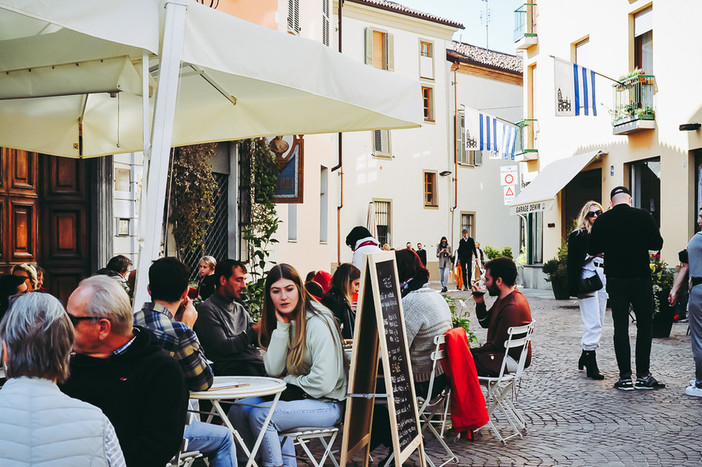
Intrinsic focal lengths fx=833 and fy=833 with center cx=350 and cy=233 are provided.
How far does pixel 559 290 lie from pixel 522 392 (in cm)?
1349

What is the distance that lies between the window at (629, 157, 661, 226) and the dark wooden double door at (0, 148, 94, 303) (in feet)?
49.3

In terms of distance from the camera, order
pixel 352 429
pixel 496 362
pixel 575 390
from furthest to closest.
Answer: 1. pixel 575 390
2. pixel 496 362
3. pixel 352 429

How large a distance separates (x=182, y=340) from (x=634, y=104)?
18.5 m

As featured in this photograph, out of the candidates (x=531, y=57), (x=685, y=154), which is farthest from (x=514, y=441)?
(x=531, y=57)

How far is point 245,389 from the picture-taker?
431cm

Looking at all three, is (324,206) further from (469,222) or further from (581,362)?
(469,222)

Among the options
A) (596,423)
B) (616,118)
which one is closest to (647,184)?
(616,118)

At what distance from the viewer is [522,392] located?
28.2ft

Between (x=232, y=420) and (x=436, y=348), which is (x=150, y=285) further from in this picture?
(x=436, y=348)

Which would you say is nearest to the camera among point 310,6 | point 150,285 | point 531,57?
point 150,285

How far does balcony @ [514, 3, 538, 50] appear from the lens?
1054 inches

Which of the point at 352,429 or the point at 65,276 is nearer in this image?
the point at 352,429

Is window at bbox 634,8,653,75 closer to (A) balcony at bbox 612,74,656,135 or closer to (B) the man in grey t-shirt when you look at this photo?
(A) balcony at bbox 612,74,656,135

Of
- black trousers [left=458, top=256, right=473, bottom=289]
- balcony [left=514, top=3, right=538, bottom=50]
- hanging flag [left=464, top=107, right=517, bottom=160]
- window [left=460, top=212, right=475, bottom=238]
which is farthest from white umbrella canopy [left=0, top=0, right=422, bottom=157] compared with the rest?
window [left=460, top=212, right=475, bottom=238]
